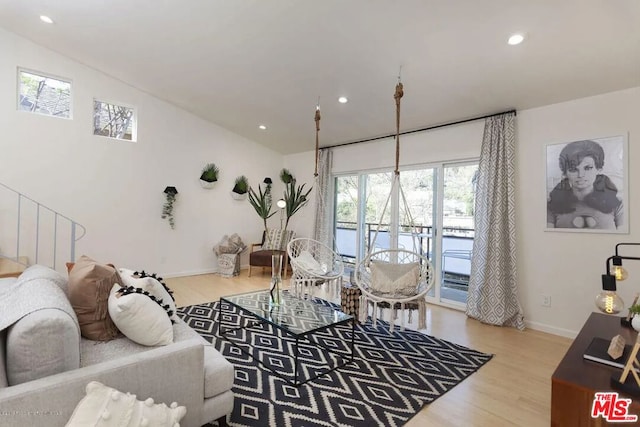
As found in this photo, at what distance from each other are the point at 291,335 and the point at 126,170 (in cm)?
431

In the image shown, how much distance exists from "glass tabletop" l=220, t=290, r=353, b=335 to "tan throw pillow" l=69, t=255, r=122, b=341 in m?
1.17

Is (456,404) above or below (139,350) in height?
below

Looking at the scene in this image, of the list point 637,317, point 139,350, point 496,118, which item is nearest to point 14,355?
point 139,350

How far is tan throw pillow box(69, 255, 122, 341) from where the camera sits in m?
1.69

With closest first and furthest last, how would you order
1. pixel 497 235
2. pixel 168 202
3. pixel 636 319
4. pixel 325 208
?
pixel 636 319 < pixel 497 235 < pixel 168 202 < pixel 325 208

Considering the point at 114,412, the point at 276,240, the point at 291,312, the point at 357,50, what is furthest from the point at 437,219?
the point at 114,412

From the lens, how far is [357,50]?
3104mm

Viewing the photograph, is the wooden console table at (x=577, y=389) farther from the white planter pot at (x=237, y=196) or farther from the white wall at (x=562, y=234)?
the white planter pot at (x=237, y=196)

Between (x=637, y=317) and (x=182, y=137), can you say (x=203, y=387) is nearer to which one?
(x=637, y=317)

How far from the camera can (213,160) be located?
6.01 meters

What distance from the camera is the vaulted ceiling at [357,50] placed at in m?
2.48

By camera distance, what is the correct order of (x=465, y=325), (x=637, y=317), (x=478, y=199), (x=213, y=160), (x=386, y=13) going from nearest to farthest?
(x=637, y=317) < (x=386, y=13) < (x=465, y=325) < (x=478, y=199) < (x=213, y=160)

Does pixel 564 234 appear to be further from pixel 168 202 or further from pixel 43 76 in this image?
pixel 43 76

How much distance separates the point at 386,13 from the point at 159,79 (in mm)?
3520
